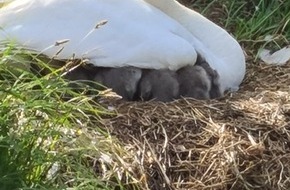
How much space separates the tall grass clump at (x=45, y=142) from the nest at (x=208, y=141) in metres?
0.21

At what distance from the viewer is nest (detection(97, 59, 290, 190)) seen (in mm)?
4648

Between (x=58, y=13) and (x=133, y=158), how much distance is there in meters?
1.13

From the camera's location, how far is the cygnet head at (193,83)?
5.46 m

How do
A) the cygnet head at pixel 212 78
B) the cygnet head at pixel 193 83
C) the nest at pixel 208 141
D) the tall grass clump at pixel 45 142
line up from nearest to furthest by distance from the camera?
the tall grass clump at pixel 45 142, the nest at pixel 208 141, the cygnet head at pixel 193 83, the cygnet head at pixel 212 78

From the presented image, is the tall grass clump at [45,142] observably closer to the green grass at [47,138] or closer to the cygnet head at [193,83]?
the green grass at [47,138]

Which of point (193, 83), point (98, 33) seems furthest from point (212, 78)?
point (98, 33)

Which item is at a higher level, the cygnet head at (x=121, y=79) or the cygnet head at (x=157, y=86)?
the cygnet head at (x=121, y=79)

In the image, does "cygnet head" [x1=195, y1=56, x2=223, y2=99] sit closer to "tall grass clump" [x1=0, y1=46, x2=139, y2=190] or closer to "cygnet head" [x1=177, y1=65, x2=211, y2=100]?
"cygnet head" [x1=177, y1=65, x2=211, y2=100]

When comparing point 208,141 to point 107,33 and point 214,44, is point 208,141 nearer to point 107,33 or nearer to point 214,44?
point 107,33

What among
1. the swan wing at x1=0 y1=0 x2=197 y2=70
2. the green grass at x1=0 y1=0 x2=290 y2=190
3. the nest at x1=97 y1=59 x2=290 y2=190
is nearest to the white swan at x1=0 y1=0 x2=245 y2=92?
the swan wing at x1=0 y1=0 x2=197 y2=70

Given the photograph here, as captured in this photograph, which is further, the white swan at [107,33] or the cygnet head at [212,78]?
the cygnet head at [212,78]

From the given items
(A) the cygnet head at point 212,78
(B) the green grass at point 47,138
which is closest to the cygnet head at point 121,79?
(A) the cygnet head at point 212,78

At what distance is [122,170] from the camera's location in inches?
178

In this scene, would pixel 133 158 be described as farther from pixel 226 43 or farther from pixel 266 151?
pixel 226 43
